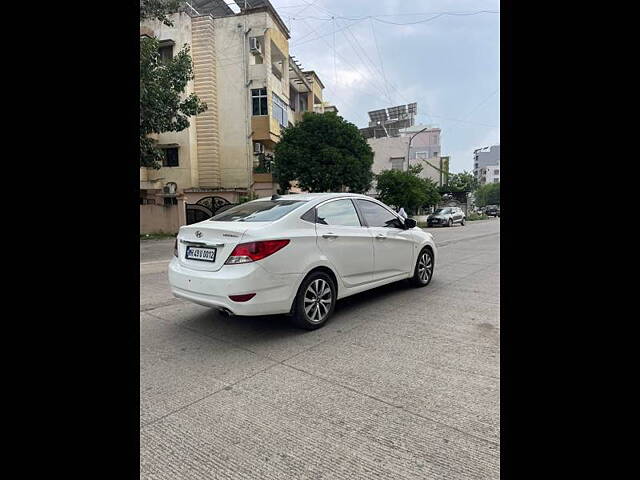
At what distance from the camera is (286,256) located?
3.77m

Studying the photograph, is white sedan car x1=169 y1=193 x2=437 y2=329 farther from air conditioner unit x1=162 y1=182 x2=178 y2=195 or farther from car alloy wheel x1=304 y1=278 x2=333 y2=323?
air conditioner unit x1=162 y1=182 x2=178 y2=195

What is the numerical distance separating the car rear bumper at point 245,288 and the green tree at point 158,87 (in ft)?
29.5

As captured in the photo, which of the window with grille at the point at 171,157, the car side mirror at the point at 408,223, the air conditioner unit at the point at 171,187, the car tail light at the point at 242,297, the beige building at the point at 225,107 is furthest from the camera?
the window with grille at the point at 171,157

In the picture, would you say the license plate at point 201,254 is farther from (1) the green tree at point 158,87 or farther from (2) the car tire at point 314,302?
(1) the green tree at point 158,87

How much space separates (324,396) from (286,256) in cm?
148

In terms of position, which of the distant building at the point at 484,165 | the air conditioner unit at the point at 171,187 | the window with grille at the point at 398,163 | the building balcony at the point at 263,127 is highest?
the distant building at the point at 484,165

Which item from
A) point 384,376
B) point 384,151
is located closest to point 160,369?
point 384,376

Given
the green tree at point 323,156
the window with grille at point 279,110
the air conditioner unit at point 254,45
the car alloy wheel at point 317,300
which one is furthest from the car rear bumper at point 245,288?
the air conditioner unit at point 254,45

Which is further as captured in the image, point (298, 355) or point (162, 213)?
point (162, 213)

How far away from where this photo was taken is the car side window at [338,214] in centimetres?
437

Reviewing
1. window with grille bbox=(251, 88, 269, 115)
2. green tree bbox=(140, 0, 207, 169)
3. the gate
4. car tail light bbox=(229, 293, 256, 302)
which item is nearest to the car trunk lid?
car tail light bbox=(229, 293, 256, 302)

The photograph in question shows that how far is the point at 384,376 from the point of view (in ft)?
9.79
